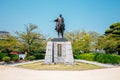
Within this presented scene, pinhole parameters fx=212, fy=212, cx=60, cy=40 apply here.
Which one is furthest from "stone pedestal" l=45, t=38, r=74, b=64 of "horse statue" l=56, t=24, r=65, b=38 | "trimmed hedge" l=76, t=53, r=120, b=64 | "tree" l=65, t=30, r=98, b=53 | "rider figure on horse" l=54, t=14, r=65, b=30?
"tree" l=65, t=30, r=98, b=53

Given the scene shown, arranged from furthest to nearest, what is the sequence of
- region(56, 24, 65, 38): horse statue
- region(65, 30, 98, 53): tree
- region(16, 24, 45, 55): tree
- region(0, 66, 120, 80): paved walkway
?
region(65, 30, 98, 53): tree
region(16, 24, 45, 55): tree
region(56, 24, 65, 38): horse statue
region(0, 66, 120, 80): paved walkway

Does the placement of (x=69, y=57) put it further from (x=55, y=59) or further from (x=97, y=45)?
(x=97, y=45)

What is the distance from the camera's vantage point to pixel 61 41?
2600 centimetres

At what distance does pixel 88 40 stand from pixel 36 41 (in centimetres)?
1183

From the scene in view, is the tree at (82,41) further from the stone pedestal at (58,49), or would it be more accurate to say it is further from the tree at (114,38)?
the stone pedestal at (58,49)

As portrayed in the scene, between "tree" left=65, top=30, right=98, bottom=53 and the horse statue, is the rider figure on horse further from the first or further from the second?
"tree" left=65, top=30, right=98, bottom=53

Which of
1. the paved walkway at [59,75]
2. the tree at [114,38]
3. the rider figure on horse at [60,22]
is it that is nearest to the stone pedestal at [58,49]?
the rider figure on horse at [60,22]

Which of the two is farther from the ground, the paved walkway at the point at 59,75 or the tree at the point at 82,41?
the tree at the point at 82,41

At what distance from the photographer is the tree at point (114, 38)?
38.0 metres

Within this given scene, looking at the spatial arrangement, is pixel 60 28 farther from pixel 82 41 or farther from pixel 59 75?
pixel 82 41

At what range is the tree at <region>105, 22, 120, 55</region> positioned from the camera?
38.0 m

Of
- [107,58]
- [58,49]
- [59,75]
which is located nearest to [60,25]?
[58,49]

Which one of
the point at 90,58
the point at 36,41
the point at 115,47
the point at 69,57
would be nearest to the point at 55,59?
the point at 69,57

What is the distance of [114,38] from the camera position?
131 feet
